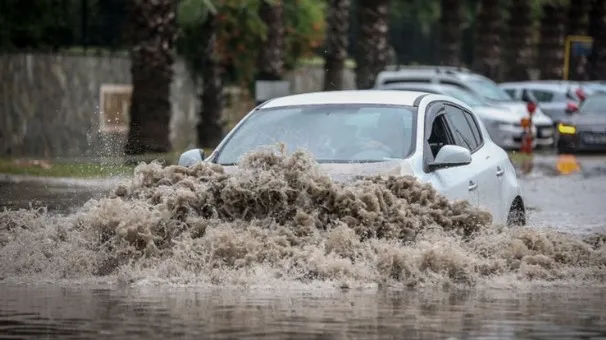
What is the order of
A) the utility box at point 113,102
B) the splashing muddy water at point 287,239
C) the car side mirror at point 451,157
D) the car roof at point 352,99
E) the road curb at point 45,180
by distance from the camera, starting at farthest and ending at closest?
the utility box at point 113,102
the road curb at point 45,180
the car roof at point 352,99
the car side mirror at point 451,157
the splashing muddy water at point 287,239

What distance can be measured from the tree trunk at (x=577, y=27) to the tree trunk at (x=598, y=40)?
395 millimetres

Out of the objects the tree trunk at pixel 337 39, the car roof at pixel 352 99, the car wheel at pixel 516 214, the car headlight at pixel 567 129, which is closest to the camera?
the car roof at pixel 352 99

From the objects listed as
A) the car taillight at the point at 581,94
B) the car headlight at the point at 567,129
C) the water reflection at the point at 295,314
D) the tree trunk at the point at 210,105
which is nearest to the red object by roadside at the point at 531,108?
the car headlight at the point at 567,129

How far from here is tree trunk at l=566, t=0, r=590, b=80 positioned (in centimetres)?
5700

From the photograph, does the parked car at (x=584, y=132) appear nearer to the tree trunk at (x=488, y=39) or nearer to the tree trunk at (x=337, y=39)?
the tree trunk at (x=337, y=39)

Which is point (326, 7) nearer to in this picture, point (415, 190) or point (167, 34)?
point (167, 34)

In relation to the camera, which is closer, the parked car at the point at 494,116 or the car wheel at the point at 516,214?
the car wheel at the point at 516,214

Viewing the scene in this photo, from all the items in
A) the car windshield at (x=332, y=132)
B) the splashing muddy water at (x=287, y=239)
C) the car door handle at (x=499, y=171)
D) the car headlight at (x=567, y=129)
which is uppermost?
the car headlight at (x=567, y=129)

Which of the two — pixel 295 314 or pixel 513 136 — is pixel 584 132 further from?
pixel 295 314

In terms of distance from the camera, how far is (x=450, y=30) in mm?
50969

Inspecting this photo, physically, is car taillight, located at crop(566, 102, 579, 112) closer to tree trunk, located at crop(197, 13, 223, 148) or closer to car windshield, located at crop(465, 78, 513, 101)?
car windshield, located at crop(465, 78, 513, 101)

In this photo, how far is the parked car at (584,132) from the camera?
3900 cm


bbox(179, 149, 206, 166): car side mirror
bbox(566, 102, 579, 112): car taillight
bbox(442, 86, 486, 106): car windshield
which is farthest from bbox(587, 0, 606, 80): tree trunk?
bbox(179, 149, 206, 166): car side mirror

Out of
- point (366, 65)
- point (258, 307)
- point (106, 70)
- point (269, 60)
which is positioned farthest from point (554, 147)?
point (258, 307)
